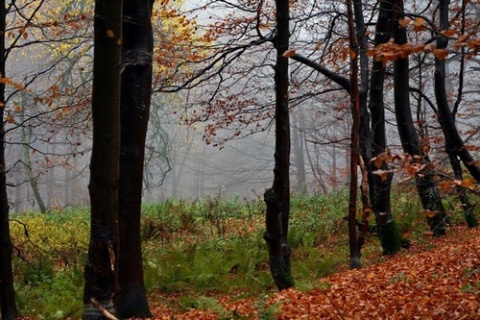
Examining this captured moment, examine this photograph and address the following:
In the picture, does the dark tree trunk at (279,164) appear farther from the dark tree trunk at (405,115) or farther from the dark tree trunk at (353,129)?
the dark tree trunk at (405,115)

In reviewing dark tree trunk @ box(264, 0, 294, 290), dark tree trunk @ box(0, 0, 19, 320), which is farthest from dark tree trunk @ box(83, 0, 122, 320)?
dark tree trunk @ box(0, 0, 19, 320)

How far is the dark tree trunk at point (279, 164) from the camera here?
623 cm

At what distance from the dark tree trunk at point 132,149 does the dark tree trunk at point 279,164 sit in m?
1.65

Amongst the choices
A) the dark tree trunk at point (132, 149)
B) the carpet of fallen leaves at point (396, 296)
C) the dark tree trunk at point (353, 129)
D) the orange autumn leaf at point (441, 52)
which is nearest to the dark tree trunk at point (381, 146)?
the dark tree trunk at point (353, 129)

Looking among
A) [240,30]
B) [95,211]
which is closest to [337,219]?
[240,30]

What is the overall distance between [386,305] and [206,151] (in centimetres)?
4573

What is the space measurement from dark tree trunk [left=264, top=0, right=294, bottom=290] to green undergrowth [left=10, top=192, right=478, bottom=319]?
0.65m

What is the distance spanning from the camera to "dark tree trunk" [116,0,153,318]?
18.1 feet

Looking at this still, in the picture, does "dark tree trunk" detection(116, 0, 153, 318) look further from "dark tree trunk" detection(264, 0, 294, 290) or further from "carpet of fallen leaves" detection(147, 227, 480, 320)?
"dark tree trunk" detection(264, 0, 294, 290)

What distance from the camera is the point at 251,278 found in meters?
8.17

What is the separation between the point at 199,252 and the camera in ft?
32.4

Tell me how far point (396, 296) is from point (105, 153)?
2.87m

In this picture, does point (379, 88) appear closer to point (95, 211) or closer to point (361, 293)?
point (361, 293)

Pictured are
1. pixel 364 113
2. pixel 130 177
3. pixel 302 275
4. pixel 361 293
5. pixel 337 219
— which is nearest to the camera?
pixel 361 293
